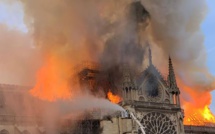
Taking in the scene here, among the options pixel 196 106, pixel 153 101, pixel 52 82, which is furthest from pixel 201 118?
pixel 52 82

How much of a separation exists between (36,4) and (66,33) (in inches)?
209

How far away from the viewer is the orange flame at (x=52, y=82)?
153ft

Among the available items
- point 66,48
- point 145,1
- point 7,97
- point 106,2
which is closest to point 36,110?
point 7,97

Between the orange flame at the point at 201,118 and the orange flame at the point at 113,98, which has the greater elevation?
the orange flame at the point at 113,98

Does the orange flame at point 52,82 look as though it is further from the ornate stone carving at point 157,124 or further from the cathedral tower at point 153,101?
the ornate stone carving at point 157,124

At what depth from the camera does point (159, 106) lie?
50.2 metres


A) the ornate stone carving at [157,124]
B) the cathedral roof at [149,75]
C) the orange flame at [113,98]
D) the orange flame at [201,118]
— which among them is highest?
the cathedral roof at [149,75]

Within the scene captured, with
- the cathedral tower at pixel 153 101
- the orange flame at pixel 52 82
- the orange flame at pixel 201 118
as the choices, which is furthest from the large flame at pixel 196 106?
the orange flame at pixel 52 82

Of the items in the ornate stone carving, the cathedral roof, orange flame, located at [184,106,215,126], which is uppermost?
the cathedral roof

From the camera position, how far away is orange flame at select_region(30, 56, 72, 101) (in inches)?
1834

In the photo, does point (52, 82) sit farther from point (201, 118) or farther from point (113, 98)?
point (201, 118)

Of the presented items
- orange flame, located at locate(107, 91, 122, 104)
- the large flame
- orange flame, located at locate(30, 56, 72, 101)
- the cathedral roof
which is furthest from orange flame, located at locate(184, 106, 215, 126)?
orange flame, located at locate(30, 56, 72, 101)

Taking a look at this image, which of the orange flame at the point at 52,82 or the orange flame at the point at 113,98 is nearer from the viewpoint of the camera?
the orange flame at the point at 52,82

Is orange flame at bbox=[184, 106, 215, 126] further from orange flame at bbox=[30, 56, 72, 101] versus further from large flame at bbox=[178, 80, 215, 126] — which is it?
orange flame at bbox=[30, 56, 72, 101]
